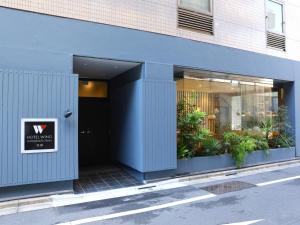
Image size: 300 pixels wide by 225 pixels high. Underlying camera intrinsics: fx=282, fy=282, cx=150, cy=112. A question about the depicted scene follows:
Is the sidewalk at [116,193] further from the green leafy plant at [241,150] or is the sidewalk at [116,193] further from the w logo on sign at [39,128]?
the w logo on sign at [39,128]

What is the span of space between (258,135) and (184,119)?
3845mm

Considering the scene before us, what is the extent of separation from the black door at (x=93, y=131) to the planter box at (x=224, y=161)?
3.22 meters

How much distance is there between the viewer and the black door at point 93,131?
33.4 ft

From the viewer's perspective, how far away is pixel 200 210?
18.9ft

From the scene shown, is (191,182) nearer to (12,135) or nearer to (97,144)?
(97,144)

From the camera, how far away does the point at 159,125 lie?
7.85 metres

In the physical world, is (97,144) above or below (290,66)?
below

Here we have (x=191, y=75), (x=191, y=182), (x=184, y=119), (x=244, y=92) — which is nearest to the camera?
(x=191, y=182)

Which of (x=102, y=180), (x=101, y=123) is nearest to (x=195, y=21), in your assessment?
(x=101, y=123)

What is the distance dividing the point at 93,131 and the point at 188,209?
18.3 feet

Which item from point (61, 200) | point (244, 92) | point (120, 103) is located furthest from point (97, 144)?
point (244, 92)

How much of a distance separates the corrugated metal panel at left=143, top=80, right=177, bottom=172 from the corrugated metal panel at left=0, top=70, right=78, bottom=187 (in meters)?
1.95

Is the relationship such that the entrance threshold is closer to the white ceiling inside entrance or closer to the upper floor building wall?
the white ceiling inside entrance

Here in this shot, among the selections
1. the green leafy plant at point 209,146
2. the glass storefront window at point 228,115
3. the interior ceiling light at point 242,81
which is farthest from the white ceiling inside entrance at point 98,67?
the green leafy plant at point 209,146
